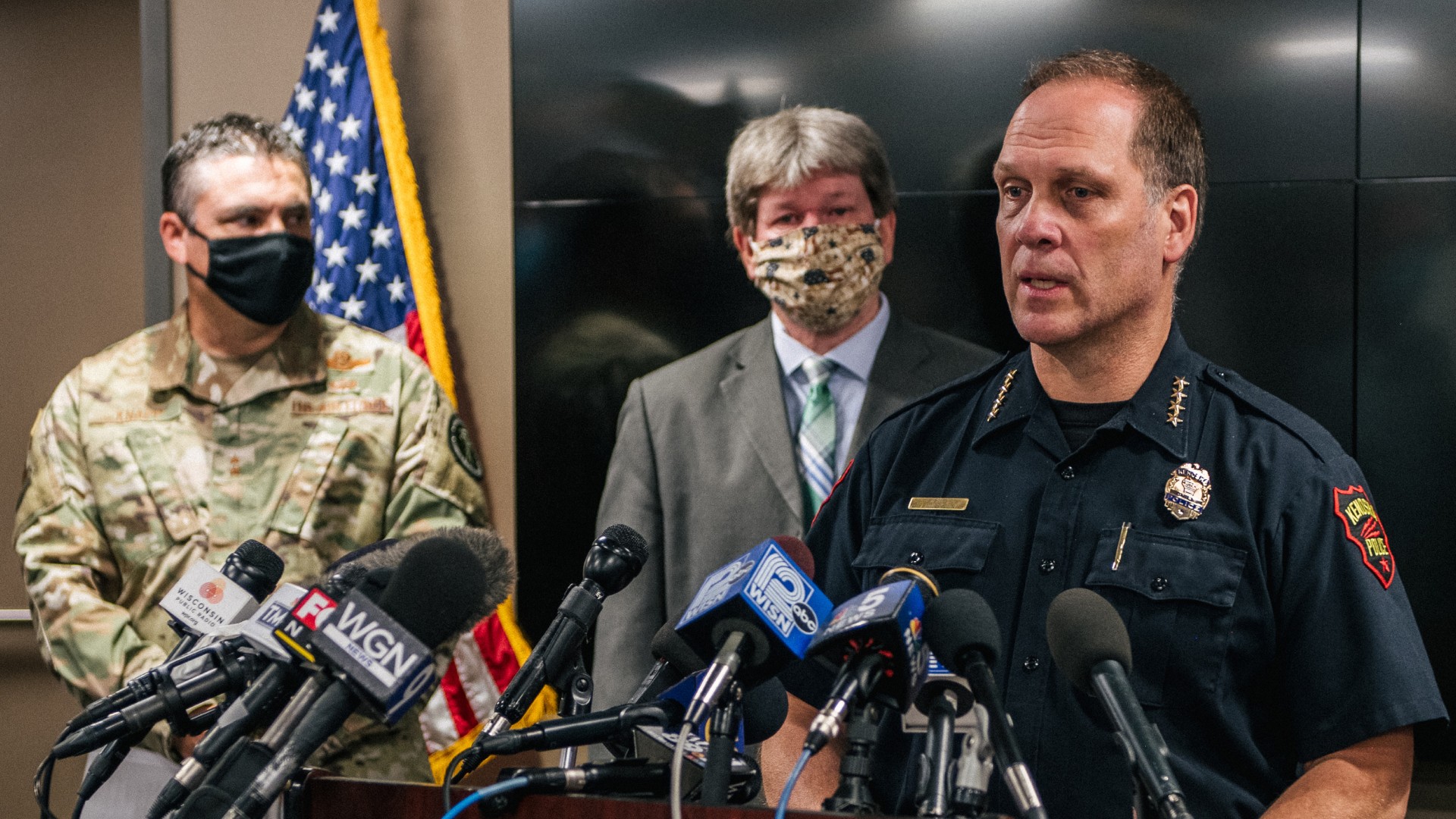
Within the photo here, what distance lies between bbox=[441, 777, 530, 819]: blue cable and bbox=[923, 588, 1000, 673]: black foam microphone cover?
403 millimetres

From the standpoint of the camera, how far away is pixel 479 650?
350 centimetres

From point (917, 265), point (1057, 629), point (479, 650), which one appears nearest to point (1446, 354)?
point (917, 265)

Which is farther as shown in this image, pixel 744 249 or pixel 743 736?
pixel 744 249

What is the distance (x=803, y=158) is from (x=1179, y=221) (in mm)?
1342

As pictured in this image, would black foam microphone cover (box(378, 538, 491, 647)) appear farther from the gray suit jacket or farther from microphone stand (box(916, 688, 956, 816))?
the gray suit jacket

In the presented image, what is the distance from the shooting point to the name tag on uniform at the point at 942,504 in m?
1.98

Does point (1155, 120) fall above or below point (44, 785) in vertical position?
above

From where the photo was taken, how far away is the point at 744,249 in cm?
328

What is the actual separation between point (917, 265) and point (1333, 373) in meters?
0.99

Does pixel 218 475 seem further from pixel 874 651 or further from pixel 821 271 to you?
pixel 874 651

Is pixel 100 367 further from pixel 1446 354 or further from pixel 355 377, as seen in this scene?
pixel 1446 354

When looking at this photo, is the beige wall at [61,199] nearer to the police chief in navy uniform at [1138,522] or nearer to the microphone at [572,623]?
the police chief in navy uniform at [1138,522]

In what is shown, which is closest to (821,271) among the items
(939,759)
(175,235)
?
(175,235)

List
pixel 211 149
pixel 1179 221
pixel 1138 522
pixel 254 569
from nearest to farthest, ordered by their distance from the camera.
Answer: pixel 254 569 → pixel 1138 522 → pixel 1179 221 → pixel 211 149
